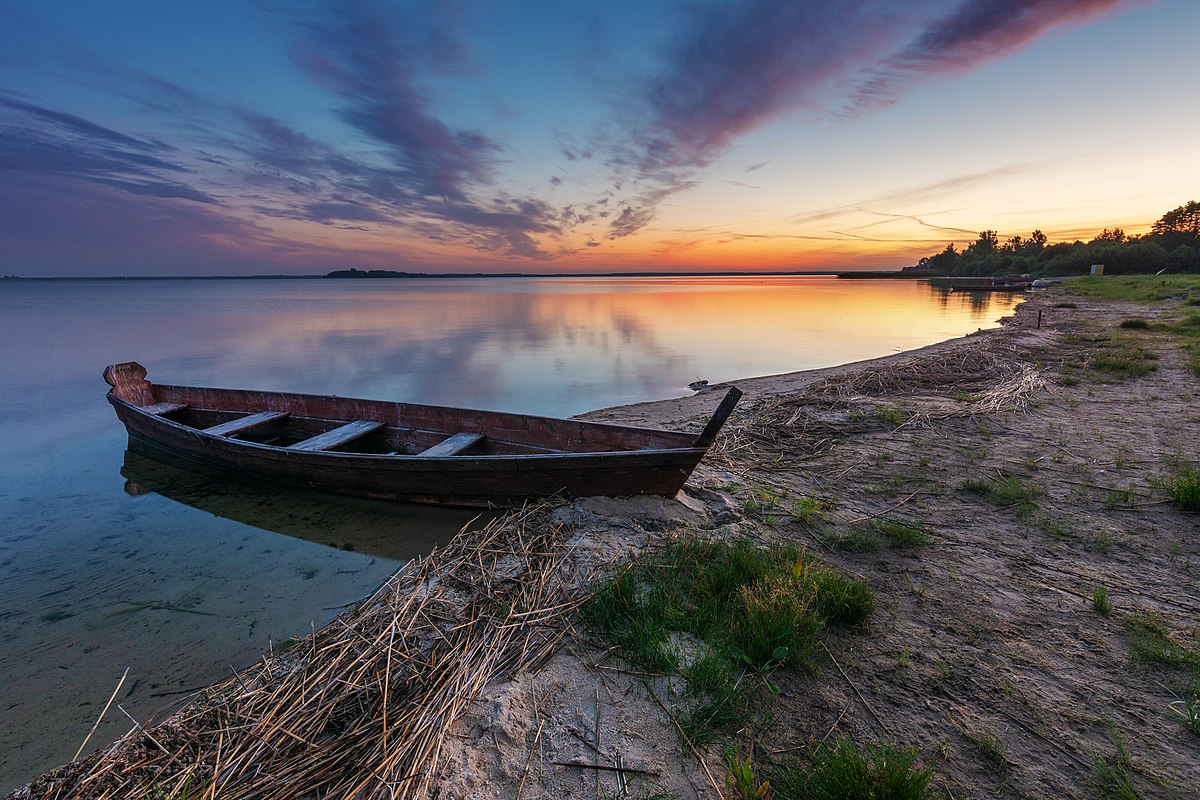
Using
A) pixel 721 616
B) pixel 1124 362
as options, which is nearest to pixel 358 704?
pixel 721 616

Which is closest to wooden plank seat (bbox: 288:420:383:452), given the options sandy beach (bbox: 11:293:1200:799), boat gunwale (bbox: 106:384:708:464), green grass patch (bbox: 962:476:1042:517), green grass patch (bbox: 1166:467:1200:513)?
boat gunwale (bbox: 106:384:708:464)

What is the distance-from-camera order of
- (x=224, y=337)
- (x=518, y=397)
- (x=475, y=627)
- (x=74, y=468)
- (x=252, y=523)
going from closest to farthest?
(x=475, y=627) < (x=252, y=523) < (x=74, y=468) < (x=518, y=397) < (x=224, y=337)

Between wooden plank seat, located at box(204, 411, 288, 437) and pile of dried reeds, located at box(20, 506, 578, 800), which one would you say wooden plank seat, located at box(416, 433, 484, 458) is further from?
wooden plank seat, located at box(204, 411, 288, 437)

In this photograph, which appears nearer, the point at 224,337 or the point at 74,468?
the point at 74,468

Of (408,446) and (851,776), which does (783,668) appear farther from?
(408,446)

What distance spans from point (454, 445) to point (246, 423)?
4.62 meters

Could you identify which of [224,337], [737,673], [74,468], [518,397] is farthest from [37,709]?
[224,337]

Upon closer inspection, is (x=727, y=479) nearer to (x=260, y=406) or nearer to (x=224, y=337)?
(x=260, y=406)

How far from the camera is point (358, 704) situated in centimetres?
314

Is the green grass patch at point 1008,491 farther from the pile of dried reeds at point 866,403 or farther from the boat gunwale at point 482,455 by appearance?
the boat gunwale at point 482,455

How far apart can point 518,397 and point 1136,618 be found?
13.3 meters

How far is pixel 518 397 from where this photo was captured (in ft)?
49.2

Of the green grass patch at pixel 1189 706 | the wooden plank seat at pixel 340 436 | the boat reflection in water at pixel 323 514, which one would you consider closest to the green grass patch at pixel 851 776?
the green grass patch at pixel 1189 706

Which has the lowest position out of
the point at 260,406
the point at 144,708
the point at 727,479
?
the point at 144,708
